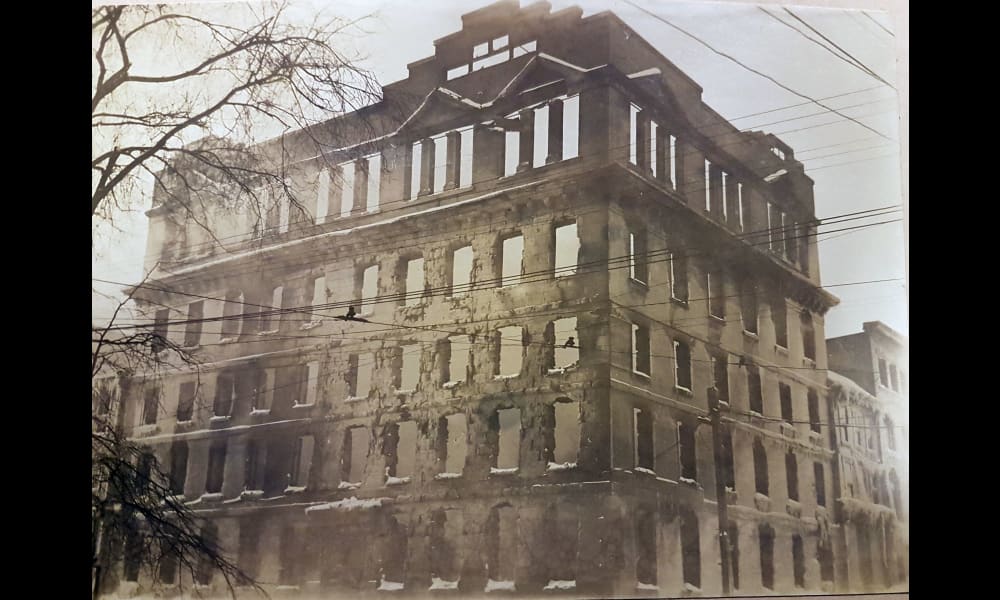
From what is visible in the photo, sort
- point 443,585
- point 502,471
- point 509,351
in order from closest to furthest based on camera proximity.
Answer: point 443,585
point 502,471
point 509,351

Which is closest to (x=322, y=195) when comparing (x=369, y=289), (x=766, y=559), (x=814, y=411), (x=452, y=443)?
(x=369, y=289)

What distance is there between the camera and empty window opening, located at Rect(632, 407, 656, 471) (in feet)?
16.6

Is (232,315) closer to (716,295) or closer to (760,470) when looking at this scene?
(716,295)

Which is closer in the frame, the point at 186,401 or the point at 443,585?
the point at 443,585

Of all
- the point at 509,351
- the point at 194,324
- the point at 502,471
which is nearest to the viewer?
the point at 502,471

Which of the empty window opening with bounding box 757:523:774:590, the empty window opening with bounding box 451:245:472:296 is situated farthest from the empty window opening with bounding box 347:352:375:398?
the empty window opening with bounding box 757:523:774:590

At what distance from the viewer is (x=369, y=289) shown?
550cm

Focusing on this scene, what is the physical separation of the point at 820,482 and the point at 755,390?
679 millimetres
